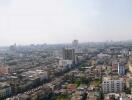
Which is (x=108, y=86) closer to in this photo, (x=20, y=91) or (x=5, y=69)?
(x=20, y=91)

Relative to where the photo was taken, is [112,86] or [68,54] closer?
[112,86]

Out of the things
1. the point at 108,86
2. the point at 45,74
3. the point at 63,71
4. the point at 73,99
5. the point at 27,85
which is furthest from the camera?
the point at 63,71

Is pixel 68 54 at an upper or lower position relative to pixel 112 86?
upper

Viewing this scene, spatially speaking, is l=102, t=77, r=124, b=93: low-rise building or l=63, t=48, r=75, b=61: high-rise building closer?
l=102, t=77, r=124, b=93: low-rise building

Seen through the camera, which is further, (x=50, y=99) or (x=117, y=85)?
(x=117, y=85)

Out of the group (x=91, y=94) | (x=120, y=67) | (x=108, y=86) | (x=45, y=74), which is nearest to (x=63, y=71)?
(x=45, y=74)

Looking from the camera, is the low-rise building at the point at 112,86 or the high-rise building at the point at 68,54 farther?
the high-rise building at the point at 68,54

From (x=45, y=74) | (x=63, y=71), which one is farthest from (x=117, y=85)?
(x=63, y=71)

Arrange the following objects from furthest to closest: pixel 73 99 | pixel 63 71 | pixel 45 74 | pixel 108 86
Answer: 1. pixel 63 71
2. pixel 45 74
3. pixel 108 86
4. pixel 73 99

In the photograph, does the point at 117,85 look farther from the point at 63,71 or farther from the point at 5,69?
the point at 5,69

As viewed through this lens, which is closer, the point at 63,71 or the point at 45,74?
the point at 45,74
